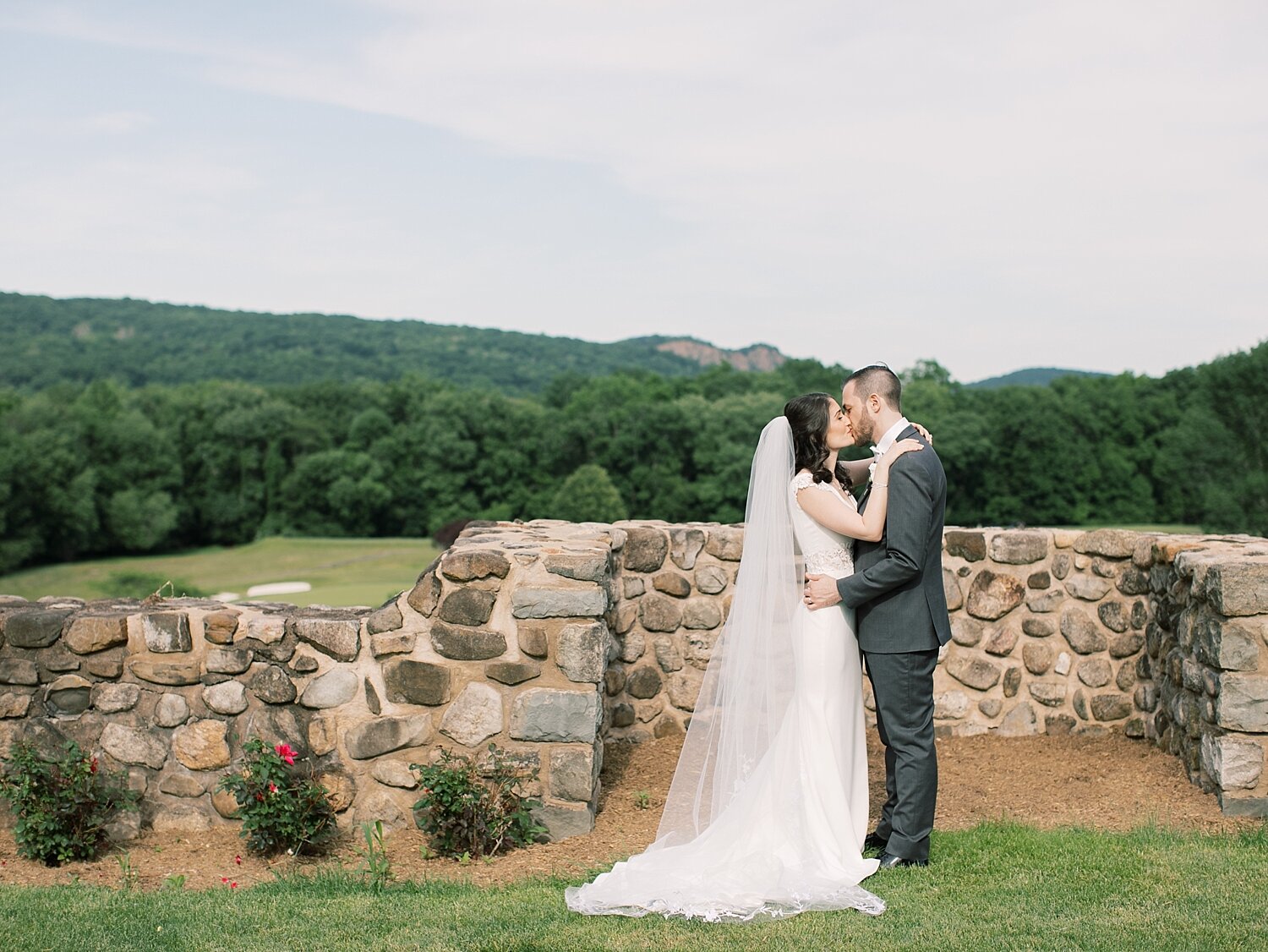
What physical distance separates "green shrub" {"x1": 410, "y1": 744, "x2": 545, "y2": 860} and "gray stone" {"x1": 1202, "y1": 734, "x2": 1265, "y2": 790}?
11.1 ft

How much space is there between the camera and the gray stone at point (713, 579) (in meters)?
6.66

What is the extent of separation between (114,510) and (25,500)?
378cm

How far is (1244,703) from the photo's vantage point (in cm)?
516

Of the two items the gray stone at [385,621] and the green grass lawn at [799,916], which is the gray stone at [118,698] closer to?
the green grass lawn at [799,916]

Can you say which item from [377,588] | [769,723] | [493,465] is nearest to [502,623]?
[769,723]

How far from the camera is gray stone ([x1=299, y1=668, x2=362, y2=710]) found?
5332 millimetres

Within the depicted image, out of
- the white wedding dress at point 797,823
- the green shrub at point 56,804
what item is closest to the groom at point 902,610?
the white wedding dress at point 797,823

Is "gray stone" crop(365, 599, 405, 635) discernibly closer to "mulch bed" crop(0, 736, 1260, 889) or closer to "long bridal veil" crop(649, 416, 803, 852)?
"mulch bed" crop(0, 736, 1260, 889)

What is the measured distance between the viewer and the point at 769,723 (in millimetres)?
4691

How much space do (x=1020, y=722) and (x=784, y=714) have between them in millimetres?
2664

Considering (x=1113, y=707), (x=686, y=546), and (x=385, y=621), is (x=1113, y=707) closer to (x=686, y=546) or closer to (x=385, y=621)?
(x=686, y=546)

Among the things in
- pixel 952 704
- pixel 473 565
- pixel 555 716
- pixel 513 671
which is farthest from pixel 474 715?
pixel 952 704

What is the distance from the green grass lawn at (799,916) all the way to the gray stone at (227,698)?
104 cm

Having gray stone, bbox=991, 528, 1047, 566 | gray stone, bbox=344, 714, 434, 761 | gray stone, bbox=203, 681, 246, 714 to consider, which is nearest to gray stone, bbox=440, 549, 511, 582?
gray stone, bbox=344, 714, 434, 761
